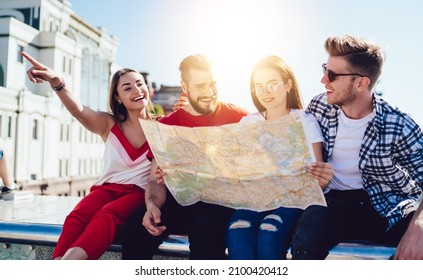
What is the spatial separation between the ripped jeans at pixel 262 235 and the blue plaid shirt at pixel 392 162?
22 cm

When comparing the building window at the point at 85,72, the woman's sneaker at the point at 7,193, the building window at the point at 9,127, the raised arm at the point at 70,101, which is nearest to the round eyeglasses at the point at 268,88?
the raised arm at the point at 70,101

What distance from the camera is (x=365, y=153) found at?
110 centimetres

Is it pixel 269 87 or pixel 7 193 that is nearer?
pixel 269 87

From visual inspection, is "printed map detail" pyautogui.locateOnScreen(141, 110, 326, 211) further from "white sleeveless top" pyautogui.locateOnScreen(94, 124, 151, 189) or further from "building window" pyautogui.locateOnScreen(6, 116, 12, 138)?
"building window" pyautogui.locateOnScreen(6, 116, 12, 138)

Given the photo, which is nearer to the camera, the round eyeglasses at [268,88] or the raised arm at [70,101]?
the round eyeglasses at [268,88]

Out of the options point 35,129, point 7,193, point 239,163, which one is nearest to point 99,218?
point 239,163

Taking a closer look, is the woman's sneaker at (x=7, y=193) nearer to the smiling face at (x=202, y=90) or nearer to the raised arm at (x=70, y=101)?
the raised arm at (x=70, y=101)

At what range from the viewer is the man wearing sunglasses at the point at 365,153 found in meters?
1.08

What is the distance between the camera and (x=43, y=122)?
12672 mm

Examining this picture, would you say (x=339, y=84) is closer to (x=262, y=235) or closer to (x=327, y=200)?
(x=327, y=200)

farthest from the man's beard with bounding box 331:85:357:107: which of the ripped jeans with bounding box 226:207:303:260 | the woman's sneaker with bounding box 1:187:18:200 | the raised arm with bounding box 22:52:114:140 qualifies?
the woman's sneaker with bounding box 1:187:18:200

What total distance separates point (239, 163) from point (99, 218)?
0.41 m
